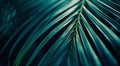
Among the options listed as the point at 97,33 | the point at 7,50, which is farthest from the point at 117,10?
the point at 7,50

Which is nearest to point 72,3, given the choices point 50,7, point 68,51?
point 50,7

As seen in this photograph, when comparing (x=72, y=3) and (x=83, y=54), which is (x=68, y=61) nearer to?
(x=83, y=54)

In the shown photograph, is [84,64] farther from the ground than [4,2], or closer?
closer

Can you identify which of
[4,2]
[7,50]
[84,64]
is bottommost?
[84,64]

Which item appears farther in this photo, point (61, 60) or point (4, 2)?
point (4, 2)

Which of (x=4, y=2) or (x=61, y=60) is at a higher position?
(x=4, y=2)

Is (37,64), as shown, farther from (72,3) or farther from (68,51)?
(72,3)
